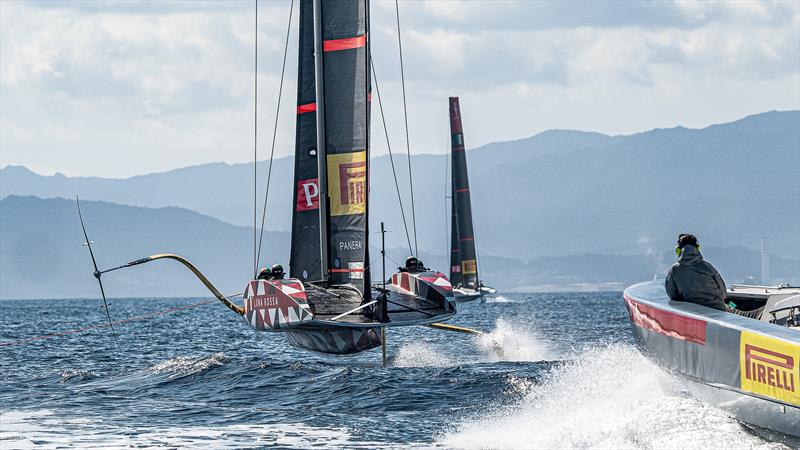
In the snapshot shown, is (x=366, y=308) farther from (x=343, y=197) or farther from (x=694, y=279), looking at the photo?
(x=694, y=279)

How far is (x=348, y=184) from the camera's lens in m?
20.6

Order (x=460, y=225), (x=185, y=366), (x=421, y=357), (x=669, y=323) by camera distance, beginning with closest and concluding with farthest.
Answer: (x=669, y=323) < (x=185, y=366) < (x=421, y=357) < (x=460, y=225)

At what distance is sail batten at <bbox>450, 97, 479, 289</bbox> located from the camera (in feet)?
199

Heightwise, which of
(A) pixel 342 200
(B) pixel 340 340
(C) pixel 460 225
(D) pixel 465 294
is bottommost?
(D) pixel 465 294

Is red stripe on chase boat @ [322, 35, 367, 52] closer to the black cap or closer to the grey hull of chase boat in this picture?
the grey hull of chase boat

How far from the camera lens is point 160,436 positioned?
47.2 ft

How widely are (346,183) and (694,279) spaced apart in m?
9.61

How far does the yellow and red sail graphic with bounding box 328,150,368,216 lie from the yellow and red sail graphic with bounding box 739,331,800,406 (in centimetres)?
1114

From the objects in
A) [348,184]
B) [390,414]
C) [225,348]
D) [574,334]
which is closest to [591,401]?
[390,414]

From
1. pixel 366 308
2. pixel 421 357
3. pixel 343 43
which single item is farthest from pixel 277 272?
pixel 421 357

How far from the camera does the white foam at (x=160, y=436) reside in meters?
13.8

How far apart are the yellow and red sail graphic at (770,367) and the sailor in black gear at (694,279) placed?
1692mm

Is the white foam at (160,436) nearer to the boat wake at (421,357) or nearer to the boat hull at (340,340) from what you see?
Result: the boat hull at (340,340)

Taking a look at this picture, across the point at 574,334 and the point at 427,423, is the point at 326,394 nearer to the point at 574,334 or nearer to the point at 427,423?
the point at 427,423
